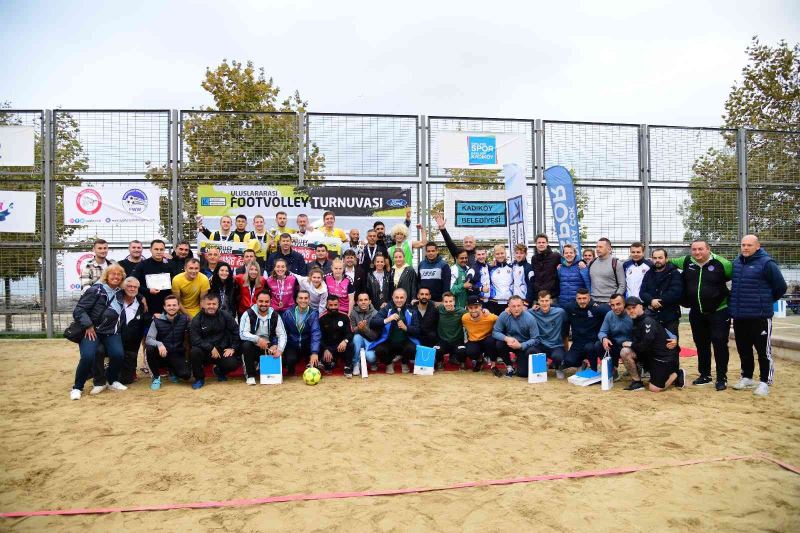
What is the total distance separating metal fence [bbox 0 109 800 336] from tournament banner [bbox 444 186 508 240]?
0.20 metres

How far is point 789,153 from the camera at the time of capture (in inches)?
473

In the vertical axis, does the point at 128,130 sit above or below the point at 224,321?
above

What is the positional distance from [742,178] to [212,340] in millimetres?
11754

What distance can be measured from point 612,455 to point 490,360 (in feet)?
11.3

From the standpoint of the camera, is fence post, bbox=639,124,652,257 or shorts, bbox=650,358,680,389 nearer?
shorts, bbox=650,358,680,389

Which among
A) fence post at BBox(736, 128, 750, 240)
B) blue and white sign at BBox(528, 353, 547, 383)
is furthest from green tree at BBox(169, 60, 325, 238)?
fence post at BBox(736, 128, 750, 240)

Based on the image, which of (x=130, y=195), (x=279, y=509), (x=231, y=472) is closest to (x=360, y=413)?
(x=231, y=472)

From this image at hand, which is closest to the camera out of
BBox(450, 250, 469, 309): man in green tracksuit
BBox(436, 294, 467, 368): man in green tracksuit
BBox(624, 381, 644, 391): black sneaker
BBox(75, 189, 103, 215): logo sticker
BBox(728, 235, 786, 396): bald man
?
BBox(728, 235, 786, 396): bald man

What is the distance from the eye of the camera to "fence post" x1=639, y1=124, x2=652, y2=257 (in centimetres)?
1120

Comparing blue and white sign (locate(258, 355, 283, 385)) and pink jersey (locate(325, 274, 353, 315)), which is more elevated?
pink jersey (locate(325, 274, 353, 315))

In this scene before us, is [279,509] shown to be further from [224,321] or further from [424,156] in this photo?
[424,156]

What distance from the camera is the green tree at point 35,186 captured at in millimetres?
10422

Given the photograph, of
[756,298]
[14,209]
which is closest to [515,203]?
[756,298]

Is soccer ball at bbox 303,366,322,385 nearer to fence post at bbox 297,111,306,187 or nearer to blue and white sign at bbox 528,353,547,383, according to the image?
blue and white sign at bbox 528,353,547,383
